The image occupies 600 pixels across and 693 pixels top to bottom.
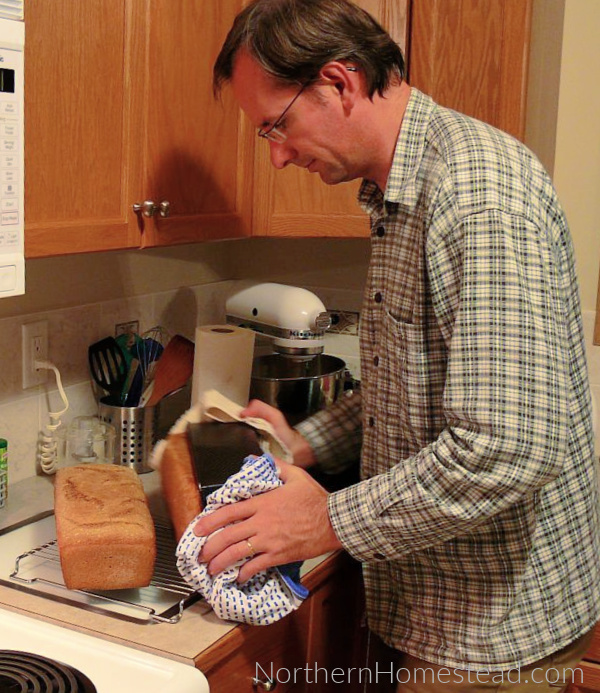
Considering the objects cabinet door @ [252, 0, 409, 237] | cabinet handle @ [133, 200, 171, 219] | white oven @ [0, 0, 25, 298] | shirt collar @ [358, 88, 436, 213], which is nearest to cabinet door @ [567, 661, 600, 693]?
cabinet door @ [252, 0, 409, 237]

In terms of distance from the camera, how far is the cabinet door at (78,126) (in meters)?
1.39

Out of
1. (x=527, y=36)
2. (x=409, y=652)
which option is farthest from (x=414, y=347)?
(x=527, y=36)

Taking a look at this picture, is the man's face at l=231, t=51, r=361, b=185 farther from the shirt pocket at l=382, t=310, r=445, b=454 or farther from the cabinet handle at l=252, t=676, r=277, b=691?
the cabinet handle at l=252, t=676, r=277, b=691

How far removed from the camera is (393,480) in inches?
52.0

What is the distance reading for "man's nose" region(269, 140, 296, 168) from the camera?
1.46 m

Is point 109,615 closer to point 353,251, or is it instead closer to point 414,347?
point 414,347

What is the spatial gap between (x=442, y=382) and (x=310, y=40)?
20.9 inches

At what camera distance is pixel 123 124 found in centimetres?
159

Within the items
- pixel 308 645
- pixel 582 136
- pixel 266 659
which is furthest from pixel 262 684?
pixel 582 136

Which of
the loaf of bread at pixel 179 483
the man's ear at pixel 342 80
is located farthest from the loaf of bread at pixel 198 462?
the man's ear at pixel 342 80

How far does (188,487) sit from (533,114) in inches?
45.9

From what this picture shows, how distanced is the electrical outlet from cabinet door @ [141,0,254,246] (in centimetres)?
35

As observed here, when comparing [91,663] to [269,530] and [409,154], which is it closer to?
[269,530]

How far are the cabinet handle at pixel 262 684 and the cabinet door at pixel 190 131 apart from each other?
2.49ft
